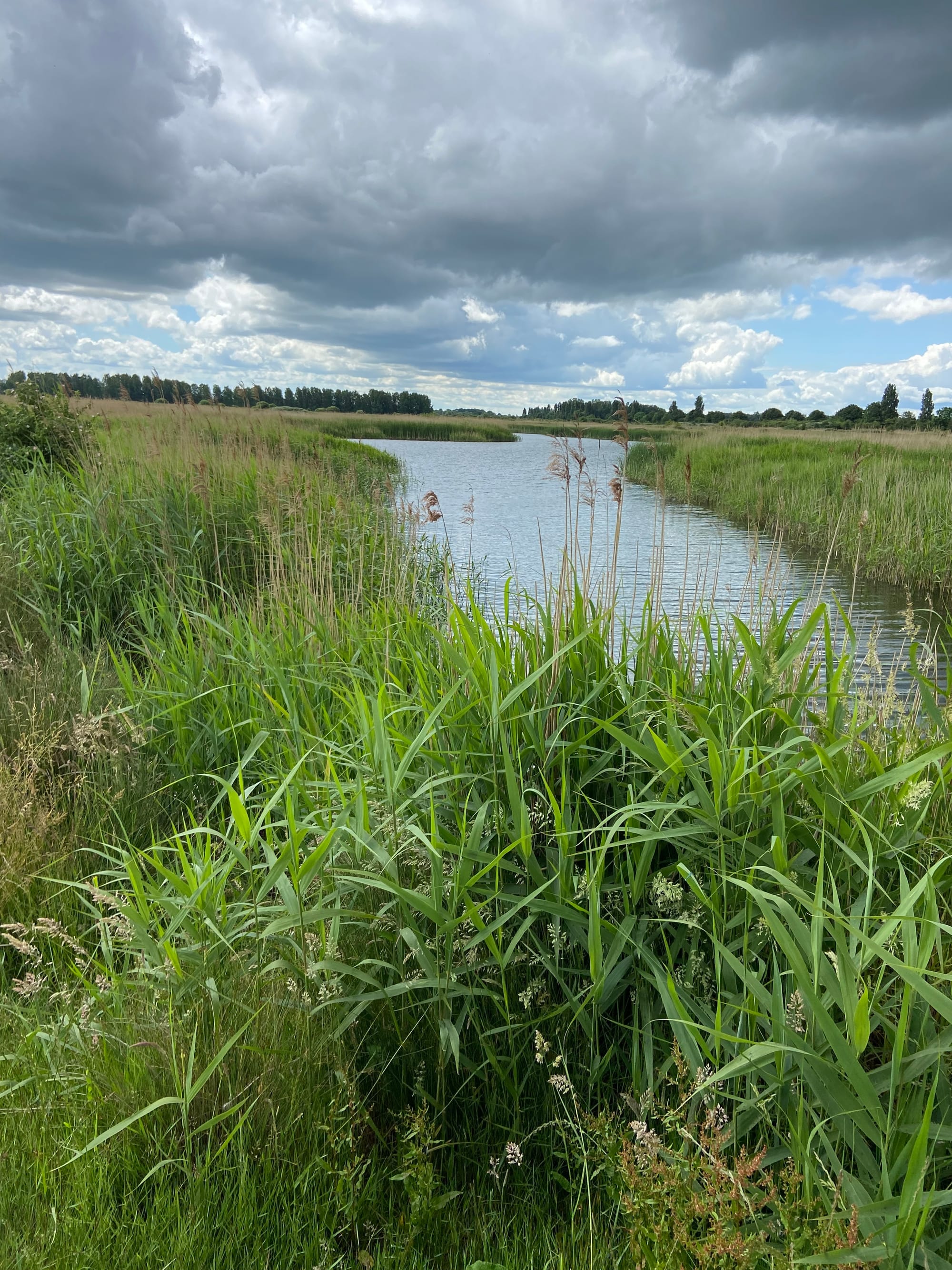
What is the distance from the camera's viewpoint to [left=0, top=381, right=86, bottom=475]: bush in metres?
8.77

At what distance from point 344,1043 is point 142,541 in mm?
5538

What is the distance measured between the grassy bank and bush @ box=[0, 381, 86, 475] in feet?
23.3

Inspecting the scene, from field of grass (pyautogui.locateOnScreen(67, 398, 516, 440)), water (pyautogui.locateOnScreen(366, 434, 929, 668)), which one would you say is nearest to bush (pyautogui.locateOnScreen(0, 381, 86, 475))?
field of grass (pyautogui.locateOnScreen(67, 398, 516, 440))

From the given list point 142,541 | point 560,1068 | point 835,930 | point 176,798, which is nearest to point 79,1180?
point 560,1068

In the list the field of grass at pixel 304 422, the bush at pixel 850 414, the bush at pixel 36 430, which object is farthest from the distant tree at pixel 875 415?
the bush at pixel 36 430

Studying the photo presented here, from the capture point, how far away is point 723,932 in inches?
74.5

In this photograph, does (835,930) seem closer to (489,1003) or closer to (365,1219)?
(489,1003)

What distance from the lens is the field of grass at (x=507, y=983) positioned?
1488mm

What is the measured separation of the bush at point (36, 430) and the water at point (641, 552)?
453 cm

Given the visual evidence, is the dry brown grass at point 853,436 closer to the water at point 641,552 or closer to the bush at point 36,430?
the water at point 641,552

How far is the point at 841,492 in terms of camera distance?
30.8 feet

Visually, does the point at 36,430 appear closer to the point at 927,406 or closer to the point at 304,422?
the point at 304,422

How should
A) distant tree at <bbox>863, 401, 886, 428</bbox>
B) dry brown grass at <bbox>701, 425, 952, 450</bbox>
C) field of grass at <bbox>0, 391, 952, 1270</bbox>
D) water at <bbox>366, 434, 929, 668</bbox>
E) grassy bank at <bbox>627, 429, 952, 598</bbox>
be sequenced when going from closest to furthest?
field of grass at <bbox>0, 391, 952, 1270</bbox>
water at <bbox>366, 434, 929, 668</bbox>
grassy bank at <bbox>627, 429, 952, 598</bbox>
dry brown grass at <bbox>701, 425, 952, 450</bbox>
distant tree at <bbox>863, 401, 886, 428</bbox>

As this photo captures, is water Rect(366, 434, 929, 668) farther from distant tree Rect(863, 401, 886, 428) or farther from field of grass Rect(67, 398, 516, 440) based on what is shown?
distant tree Rect(863, 401, 886, 428)
